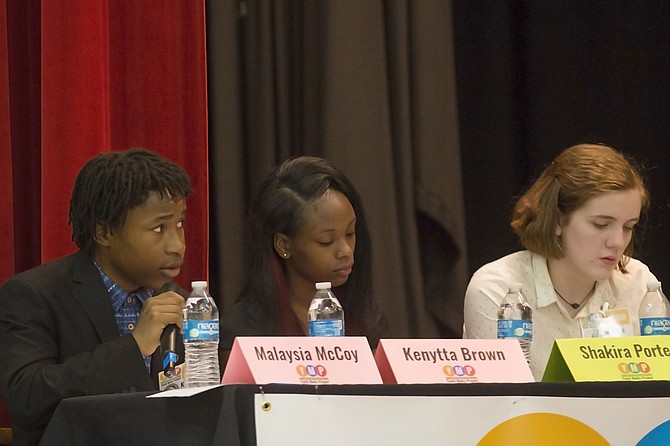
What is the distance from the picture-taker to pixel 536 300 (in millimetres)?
2936

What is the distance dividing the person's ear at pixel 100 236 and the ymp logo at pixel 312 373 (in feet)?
3.09

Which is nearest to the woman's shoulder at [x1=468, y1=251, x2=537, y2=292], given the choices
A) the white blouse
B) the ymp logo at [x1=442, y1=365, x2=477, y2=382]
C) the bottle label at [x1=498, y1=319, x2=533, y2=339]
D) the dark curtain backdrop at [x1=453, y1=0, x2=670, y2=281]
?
the white blouse

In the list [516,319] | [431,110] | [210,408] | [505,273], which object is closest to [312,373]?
[210,408]

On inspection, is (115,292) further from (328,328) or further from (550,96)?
(550,96)

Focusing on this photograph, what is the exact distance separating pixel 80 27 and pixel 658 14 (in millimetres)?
1974

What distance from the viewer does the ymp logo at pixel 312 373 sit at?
183 cm

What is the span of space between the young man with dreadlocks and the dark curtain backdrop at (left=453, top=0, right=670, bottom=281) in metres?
1.41

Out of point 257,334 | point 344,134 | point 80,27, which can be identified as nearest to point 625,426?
point 257,334

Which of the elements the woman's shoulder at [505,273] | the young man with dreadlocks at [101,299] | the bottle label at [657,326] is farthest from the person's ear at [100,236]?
the bottle label at [657,326]

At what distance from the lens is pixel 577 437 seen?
6.01ft

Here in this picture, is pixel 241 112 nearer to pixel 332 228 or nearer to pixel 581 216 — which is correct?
pixel 332 228

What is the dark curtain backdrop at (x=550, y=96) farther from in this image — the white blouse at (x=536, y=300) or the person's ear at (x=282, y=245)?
the person's ear at (x=282, y=245)

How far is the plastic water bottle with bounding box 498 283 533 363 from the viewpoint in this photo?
238 centimetres

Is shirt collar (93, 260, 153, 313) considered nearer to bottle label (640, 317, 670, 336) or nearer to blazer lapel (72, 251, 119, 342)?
blazer lapel (72, 251, 119, 342)
